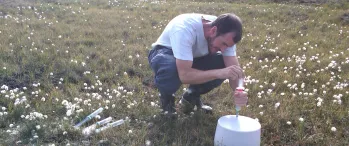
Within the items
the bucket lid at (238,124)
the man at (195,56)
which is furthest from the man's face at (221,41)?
the bucket lid at (238,124)

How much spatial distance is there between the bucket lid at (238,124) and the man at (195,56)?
0.54ft

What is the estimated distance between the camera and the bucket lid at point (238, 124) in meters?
3.17

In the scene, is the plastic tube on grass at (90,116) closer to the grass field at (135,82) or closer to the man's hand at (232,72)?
the grass field at (135,82)

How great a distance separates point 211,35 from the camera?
141 inches

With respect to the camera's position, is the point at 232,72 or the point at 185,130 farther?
the point at 185,130

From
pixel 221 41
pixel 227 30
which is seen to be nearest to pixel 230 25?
pixel 227 30

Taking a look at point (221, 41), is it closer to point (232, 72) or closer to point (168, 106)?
point (232, 72)

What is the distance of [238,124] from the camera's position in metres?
3.27

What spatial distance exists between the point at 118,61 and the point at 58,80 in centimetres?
115

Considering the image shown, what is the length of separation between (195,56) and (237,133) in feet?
3.77

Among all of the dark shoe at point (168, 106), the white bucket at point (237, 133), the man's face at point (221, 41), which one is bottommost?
the dark shoe at point (168, 106)

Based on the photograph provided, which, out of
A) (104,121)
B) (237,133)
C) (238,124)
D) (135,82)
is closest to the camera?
(237,133)

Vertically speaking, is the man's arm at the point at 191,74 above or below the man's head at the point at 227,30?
below

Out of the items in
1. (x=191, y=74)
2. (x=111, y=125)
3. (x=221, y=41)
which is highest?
(x=221, y=41)
